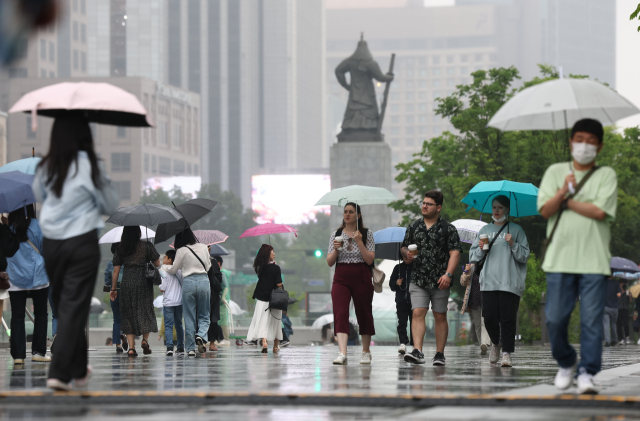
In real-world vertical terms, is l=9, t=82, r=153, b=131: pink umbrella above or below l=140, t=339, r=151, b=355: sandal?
above

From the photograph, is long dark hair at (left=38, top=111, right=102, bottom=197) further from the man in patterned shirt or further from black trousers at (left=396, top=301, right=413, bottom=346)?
black trousers at (left=396, top=301, right=413, bottom=346)

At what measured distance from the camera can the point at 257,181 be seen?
115125 mm

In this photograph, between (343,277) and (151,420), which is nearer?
(151,420)

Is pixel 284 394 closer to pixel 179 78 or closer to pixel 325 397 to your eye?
pixel 325 397

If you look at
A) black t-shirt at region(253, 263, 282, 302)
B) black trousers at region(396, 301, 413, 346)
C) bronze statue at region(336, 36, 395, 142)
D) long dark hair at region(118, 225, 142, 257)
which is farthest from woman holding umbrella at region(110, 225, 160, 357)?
bronze statue at region(336, 36, 395, 142)

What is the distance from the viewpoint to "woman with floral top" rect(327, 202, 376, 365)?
430 inches

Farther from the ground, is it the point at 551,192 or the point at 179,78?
the point at 179,78

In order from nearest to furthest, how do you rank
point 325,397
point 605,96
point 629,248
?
point 325,397
point 605,96
point 629,248

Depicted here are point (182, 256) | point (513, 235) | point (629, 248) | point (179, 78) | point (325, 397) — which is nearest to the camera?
point (325, 397)

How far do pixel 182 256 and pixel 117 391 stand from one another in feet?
23.2

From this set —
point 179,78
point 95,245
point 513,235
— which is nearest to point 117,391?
point 95,245

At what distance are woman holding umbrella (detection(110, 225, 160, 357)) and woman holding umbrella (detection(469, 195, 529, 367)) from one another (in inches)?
199

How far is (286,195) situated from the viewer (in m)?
117

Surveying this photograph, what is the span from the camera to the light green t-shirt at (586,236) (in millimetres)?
6844
